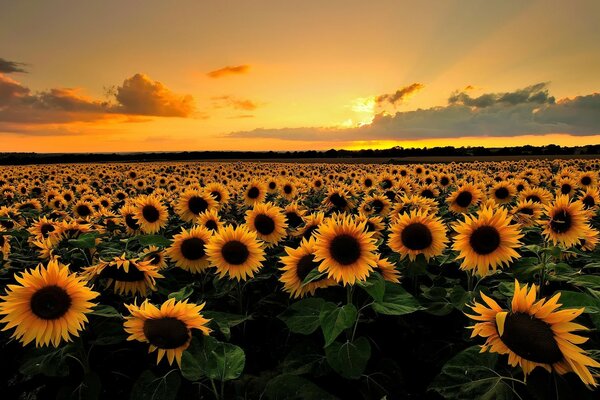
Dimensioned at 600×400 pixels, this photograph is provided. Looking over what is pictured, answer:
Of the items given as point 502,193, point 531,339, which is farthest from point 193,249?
point 502,193

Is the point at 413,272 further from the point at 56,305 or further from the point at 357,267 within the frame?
the point at 56,305

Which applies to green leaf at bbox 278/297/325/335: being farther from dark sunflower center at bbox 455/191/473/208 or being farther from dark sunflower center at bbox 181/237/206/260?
dark sunflower center at bbox 455/191/473/208

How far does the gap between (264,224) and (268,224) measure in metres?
0.05

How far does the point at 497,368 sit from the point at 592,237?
303 centimetres

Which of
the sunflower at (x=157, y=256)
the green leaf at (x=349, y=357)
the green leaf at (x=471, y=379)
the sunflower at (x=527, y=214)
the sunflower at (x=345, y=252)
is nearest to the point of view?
the green leaf at (x=471, y=379)

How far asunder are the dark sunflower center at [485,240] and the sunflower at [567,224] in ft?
3.76

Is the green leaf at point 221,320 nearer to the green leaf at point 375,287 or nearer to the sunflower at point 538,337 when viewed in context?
the green leaf at point 375,287

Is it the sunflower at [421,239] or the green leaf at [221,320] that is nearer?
the green leaf at [221,320]

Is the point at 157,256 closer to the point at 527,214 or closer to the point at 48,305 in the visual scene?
the point at 48,305

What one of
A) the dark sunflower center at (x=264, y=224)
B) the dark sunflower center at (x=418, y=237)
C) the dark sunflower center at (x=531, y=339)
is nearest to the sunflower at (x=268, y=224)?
the dark sunflower center at (x=264, y=224)

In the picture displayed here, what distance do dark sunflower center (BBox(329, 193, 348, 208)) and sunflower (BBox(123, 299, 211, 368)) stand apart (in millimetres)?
5678

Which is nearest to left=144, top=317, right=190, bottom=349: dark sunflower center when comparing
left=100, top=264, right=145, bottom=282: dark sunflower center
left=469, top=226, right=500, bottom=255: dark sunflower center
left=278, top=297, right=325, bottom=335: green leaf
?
left=278, top=297, right=325, bottom=335: green leaf

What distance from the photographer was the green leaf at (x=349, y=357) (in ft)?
8.44

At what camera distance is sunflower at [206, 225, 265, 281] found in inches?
152
